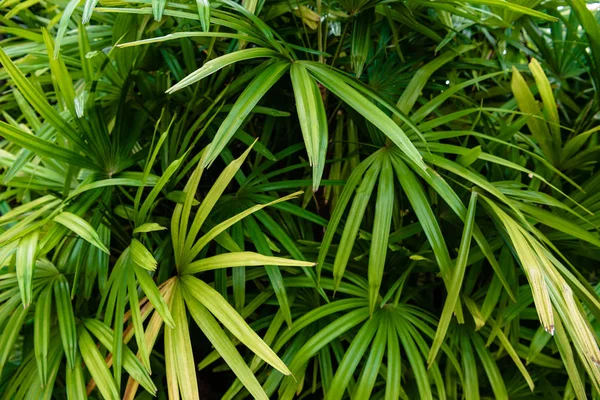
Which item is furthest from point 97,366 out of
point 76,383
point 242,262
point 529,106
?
point 529,106

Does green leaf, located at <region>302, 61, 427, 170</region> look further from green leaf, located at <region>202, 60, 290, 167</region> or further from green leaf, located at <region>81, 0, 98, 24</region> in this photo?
green leaf, located at <region>81, 0, 98, 24</region>

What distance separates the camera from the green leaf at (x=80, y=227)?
613 mm

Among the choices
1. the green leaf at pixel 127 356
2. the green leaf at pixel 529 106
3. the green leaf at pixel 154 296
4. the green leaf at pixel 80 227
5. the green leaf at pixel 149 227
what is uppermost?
the green leaf at pixel 529 106

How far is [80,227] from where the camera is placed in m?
0.63

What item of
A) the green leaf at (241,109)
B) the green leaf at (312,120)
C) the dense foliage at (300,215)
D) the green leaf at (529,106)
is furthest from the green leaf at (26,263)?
the green leaf at (529,106)

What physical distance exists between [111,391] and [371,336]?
0.35m

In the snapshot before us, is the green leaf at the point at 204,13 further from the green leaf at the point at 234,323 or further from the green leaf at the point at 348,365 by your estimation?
the green leaf at the point at 348,365

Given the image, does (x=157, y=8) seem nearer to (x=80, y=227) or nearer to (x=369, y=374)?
(x=80, y=227)

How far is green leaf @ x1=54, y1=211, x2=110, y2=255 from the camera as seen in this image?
613 mm

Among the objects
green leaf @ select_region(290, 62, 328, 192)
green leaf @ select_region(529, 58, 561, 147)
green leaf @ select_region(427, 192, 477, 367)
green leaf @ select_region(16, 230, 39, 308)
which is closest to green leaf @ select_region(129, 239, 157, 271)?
green leaf @ select_region(16, 230, 39, 308)

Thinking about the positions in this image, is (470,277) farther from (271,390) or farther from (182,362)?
(182,362)

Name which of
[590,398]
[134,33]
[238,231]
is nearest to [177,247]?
[238,231]

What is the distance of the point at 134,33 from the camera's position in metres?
0.83

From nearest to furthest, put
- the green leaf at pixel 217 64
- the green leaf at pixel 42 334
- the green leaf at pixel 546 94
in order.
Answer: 1. the green leaf at pixel 217 64
2. the green leaf at pixel 42 334
3. the green leaf at pixel 546 94
